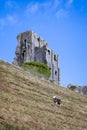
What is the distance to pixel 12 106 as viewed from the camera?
36031 millimetres

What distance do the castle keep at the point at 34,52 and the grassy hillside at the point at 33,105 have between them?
4773 centimetres

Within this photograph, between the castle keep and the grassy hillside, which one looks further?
the castle keep

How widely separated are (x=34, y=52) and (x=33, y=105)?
70.7m

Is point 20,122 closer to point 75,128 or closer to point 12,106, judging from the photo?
point 12,106

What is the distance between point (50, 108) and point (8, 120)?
1256 centimetres

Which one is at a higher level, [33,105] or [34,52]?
[34,52]

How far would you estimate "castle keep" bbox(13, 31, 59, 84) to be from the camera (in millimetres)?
108625

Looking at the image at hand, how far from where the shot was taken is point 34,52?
365ft

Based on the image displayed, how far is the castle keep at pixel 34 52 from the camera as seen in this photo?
356 ft

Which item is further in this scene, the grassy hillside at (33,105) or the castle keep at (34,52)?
the castle keep at (34,52)

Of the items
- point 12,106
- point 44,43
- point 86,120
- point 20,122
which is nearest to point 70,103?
point 86,120

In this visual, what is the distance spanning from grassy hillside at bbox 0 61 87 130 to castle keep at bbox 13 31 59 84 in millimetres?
47734

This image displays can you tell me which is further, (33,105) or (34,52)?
(34,52)

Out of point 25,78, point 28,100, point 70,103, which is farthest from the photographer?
point 25,78
